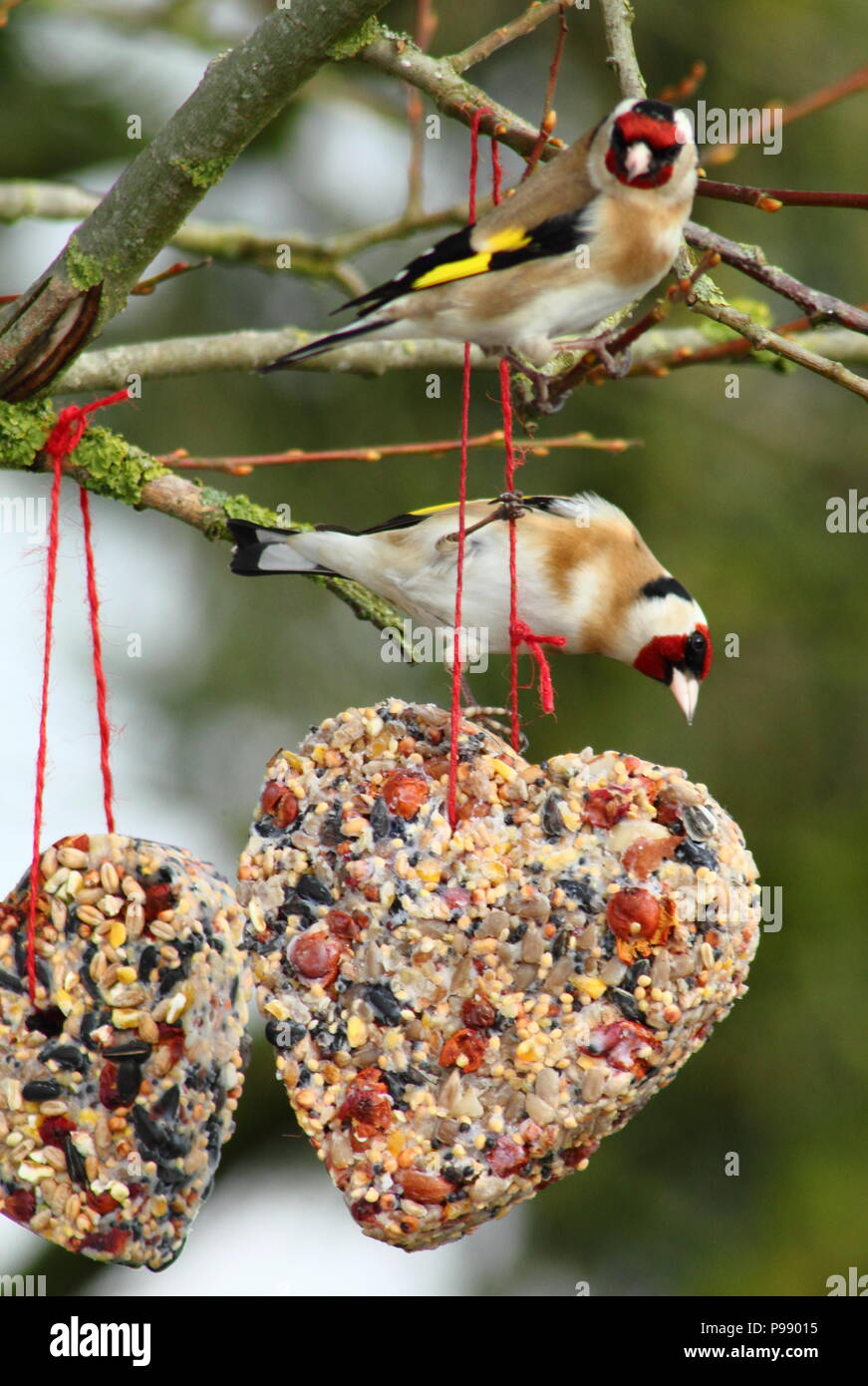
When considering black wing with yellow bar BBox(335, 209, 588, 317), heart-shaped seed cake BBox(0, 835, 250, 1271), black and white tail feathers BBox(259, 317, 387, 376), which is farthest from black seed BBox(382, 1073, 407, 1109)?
black wing with yellow bar BBox(335, 209, 588, 317)

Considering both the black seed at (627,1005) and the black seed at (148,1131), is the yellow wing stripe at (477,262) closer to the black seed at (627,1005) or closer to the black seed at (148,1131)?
the black seed at (627,1005)

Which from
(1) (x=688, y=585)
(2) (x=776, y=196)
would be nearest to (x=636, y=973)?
(2) (x=776, y=196)

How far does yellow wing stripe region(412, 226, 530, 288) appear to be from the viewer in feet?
7.38

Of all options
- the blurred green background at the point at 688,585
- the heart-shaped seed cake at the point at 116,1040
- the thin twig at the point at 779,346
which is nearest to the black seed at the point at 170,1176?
the heart-shaped seed cake at the point at 116,1040

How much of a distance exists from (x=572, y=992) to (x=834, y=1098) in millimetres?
4038

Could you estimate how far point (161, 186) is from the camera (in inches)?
95.3

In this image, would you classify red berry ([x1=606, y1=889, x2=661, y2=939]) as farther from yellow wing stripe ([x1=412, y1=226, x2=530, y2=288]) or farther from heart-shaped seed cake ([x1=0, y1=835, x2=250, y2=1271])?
yellow wing stripe ([x1=412, y1=226, x2=530, y2=288])

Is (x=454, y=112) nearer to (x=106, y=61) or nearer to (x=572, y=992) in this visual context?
(x=572, y=992)

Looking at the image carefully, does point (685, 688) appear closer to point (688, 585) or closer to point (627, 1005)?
point (627, 1005)

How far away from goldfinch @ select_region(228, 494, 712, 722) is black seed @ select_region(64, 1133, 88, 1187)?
44.4 inches

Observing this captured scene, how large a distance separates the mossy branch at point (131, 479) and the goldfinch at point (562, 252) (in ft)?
2.32

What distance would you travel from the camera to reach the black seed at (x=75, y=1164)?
2264 millimetres

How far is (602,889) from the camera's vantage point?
2346 mm
